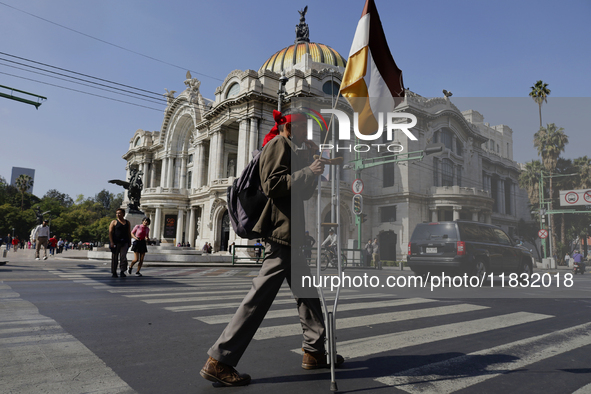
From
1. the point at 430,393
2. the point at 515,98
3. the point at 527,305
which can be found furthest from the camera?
the point at 527,305

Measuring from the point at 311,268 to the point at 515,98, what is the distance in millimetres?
2877

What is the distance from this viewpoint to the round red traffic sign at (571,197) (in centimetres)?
512

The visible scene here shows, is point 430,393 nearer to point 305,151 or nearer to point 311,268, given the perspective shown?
point 311,268

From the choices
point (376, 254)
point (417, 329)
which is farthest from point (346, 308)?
point (376, 254)

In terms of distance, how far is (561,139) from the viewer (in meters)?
4.30

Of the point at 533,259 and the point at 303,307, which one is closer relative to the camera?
the point at 303,307

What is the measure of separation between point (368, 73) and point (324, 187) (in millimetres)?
962

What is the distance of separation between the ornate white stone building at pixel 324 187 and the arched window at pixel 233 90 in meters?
0.10

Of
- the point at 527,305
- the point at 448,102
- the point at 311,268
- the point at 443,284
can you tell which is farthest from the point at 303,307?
the point at 527,305

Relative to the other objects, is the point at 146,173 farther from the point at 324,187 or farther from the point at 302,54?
the point at 324,187

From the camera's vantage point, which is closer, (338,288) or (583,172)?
(338,288)

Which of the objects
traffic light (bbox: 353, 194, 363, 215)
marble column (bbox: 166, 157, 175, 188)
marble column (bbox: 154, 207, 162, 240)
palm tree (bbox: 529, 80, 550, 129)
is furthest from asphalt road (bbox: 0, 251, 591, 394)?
marble column (bbox: 166, 157, 175, 188)

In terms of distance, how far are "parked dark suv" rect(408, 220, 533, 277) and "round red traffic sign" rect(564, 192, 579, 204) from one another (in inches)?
49.2

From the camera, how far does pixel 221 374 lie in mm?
2549
